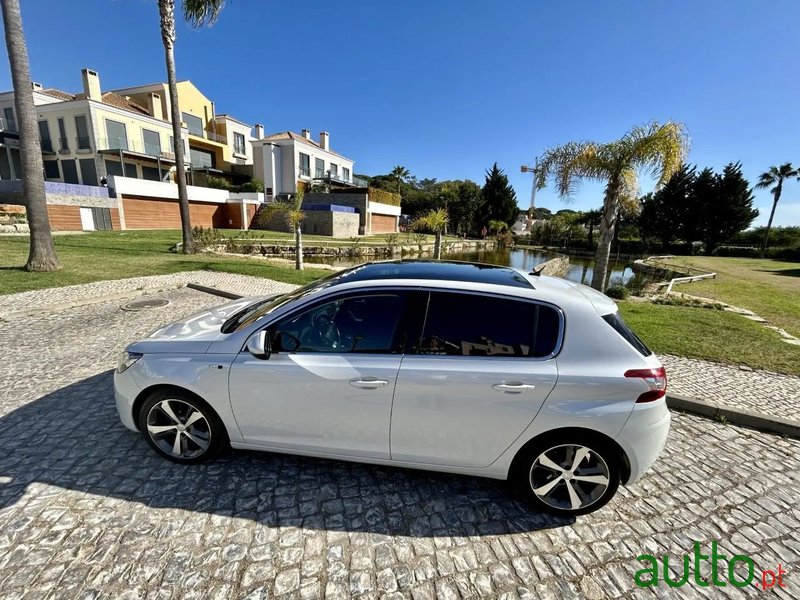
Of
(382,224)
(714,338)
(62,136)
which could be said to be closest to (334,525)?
(714,338)

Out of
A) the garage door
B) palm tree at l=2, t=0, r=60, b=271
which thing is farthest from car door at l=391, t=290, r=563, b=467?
the garage door

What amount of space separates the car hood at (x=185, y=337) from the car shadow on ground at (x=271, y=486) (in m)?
0.97

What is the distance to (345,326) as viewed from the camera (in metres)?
2.64

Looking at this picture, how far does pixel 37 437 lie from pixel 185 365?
6.00ft

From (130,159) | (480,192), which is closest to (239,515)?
(130,159)

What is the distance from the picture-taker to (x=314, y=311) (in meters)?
2.64

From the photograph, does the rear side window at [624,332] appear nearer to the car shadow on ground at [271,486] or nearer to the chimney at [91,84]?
the car shadow on ground at [271,486]

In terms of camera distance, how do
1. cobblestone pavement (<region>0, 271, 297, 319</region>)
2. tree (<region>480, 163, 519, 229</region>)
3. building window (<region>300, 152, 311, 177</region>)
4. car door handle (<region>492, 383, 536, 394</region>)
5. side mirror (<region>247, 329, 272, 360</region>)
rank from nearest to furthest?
car door handle (<region>492, 383, 536, 394</region>)
side mirror (<region>247, 329, 272, 360</region>)
cobblestone pavement (<region>0, 271, 297, 319</region>)
building window (<region>300, 152, 311, 177</region>)
tree (<region>480, 163, 519, 229</region>)

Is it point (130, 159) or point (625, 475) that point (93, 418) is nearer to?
point (625, 475)

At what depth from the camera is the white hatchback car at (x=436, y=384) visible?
232 cm

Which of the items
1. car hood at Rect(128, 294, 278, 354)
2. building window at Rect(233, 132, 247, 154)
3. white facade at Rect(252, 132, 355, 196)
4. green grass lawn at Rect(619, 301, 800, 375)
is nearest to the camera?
car hood at Rect(128, 294, 278, 354)

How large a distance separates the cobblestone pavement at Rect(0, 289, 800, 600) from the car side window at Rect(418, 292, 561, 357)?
47.1 inches

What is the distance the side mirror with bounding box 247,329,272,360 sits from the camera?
8.22ft

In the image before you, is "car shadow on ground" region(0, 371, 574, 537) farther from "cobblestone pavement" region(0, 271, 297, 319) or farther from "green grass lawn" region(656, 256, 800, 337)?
"green grass lawn" region(656, 256, 800, 337)
